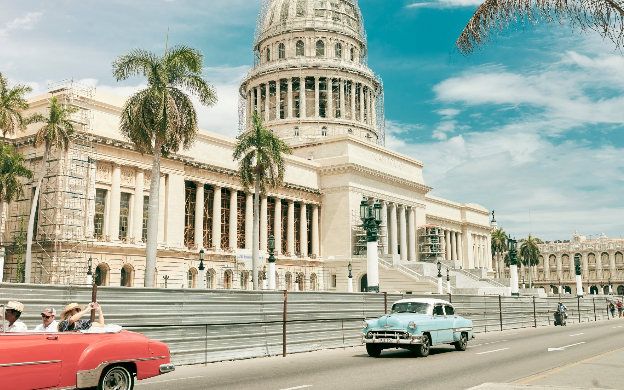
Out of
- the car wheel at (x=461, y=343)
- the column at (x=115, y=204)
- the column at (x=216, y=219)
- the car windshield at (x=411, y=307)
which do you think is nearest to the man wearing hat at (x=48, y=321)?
the car windshield at (x=411, y=307)

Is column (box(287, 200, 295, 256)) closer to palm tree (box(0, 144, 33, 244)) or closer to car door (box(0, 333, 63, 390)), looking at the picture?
palm tree (box(0, 144, 33, 244))

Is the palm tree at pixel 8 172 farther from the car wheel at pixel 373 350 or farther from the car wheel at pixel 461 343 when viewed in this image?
the car wheel at pixel 461 343

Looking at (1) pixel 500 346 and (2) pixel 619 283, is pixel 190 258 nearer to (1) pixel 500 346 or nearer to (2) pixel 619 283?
(1) pixel 500 346

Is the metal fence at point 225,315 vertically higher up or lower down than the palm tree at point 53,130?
lower down

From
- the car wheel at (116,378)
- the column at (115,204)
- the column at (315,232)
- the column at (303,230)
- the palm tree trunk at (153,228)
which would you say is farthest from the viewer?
the column at (315,232)

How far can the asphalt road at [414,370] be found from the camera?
12.6 m

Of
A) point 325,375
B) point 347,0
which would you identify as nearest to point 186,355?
point 325,375

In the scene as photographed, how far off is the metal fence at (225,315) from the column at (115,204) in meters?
27.7

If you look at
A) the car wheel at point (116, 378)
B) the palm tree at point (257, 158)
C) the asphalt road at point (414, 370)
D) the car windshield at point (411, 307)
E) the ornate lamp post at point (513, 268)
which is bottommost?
the asphalt road at point (414, 370)

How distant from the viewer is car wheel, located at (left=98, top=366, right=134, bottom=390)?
10086 mm

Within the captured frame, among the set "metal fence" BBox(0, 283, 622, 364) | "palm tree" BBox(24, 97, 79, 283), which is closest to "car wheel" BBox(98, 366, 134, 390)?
"metal fence" BBox(0, 283, 622, 364)

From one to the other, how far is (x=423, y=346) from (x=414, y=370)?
136 inches

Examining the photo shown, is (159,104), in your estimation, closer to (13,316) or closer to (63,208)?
(63,208)

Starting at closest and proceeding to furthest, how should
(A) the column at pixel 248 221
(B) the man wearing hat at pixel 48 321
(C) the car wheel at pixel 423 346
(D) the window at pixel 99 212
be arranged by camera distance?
(B) the man wearing hat at pixel 48 321 → (C) the car wheel at pixel 423 346 → (D) the window at pixel 99 212 → (A) the column at pixel 248 221
